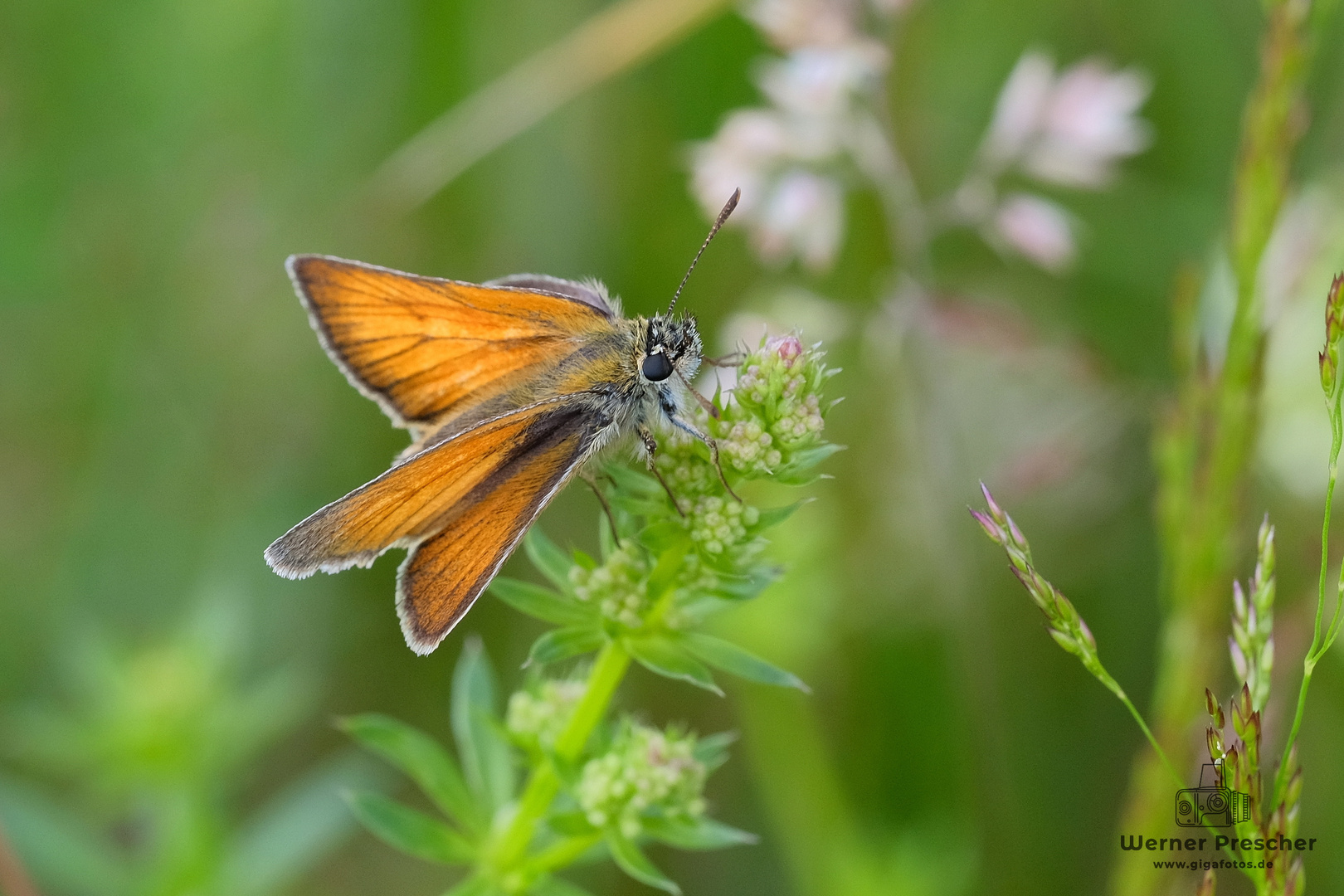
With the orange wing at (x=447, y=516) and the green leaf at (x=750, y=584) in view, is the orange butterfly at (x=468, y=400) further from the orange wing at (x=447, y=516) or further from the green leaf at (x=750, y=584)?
the green leaf at (x=750, y=584)

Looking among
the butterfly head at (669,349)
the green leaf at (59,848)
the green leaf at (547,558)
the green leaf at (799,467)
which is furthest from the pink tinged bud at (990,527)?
the green leaf at (59,848)

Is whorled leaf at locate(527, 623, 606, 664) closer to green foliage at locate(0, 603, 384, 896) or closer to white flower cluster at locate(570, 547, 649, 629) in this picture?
white flower cluster at locate(570, 547, 649, 629)

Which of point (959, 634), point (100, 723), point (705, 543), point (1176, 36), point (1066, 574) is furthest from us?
point (1176, 36)

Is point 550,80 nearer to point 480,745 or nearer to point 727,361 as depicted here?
point 727,361

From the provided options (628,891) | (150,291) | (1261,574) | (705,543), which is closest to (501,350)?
(705,543)

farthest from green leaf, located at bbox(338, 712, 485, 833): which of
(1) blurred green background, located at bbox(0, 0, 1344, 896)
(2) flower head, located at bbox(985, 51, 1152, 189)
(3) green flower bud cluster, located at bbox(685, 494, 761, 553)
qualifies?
(2) flower head, located at bbox(985, 51, 1152, 189)

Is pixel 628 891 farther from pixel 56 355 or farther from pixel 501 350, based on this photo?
pixel 56 355
